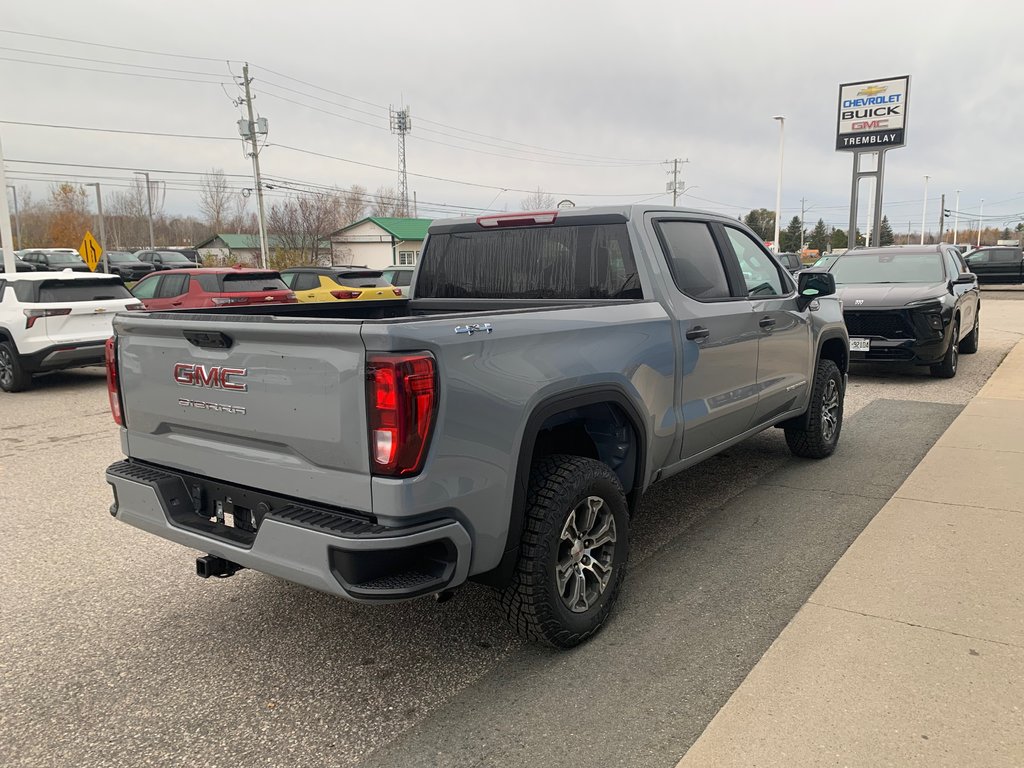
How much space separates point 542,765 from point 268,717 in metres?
1.06

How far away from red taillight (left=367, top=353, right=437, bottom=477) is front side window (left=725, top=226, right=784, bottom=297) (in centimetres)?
294

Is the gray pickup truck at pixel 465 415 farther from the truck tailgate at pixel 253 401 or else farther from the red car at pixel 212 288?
the red car at pixel 212 288

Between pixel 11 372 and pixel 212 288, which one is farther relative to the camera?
pixel 212 288

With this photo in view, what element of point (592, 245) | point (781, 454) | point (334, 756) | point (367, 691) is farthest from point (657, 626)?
point (781, 454)

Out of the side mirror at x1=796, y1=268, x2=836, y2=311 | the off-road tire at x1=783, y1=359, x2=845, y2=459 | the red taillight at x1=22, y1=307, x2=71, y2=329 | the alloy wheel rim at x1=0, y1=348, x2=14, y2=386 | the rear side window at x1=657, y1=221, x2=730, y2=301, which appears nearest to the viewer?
the rear side window at x1=657, y1=221, x2=730, y2=301

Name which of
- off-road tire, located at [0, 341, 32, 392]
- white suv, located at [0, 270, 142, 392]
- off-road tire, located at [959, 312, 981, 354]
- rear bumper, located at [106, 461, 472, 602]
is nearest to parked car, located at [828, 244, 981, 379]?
off-road tire, located at [959, 312, 981, 354]

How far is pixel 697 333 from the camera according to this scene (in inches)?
157

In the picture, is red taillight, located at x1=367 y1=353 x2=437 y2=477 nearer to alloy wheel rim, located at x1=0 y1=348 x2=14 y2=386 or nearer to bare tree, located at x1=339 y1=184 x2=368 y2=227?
alloy wheel rim, located at x1=0 y1=348 x2=14 y2=386

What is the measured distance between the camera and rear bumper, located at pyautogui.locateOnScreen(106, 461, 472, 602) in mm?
2459

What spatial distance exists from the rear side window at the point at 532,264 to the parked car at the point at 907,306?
692 centimetres

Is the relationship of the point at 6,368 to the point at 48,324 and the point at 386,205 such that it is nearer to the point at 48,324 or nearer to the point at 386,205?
the point at 48,324

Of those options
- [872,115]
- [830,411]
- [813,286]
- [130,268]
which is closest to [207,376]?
[813,286]

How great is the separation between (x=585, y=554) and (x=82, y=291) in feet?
31.2

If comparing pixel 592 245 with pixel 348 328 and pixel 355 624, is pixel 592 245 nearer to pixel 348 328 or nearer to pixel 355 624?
pixel 348 328
